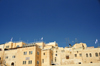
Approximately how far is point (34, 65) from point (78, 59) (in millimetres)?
21022

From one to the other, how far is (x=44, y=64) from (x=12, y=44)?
90.3 feet

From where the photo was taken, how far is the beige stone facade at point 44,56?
51562 mm

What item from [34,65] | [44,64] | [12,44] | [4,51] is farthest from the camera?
[12,44]

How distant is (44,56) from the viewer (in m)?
57.8

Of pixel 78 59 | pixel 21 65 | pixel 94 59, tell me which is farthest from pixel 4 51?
pixel 94 59

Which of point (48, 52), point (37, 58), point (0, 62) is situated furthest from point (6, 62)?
point (48, 52)

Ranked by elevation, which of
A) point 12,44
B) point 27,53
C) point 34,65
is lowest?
point 34,65

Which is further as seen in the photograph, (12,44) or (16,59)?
(12,44)

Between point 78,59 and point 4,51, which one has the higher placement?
point 4,51

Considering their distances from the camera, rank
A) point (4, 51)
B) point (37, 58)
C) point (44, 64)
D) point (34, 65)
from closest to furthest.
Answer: point (34, 65)
point (37, 58)
point (44, 64)
point (4, 51)

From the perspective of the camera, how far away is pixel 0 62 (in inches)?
2338

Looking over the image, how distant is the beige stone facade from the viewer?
51562 millimetres

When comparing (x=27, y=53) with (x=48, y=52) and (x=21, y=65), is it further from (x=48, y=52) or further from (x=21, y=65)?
(x=48, y=52)

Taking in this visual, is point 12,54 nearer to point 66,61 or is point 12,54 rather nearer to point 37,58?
point 37,58
